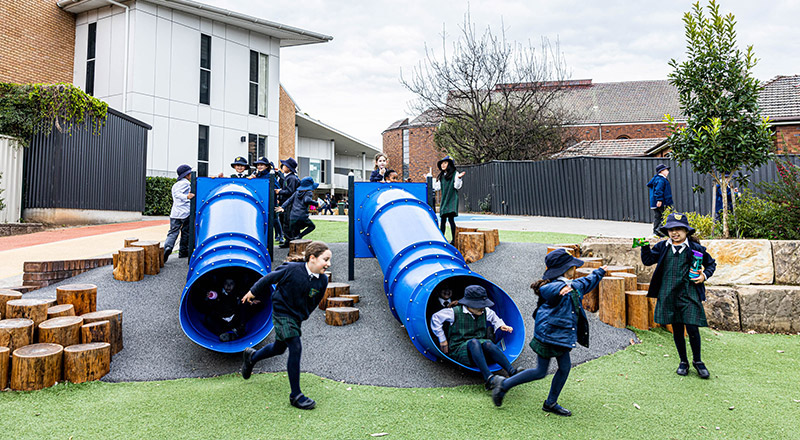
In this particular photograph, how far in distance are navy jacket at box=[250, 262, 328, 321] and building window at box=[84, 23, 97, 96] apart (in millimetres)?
20046

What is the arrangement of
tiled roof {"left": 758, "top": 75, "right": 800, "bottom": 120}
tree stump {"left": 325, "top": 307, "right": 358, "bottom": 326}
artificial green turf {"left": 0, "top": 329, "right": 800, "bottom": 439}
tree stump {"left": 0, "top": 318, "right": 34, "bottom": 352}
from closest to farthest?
1. artificial green turf {"left": 0, "top": 329, "right": 800, "bottom": 439}
2. tree stump {"left": 0, "top": 318, "right": 34, "bottom": 352}
3. tree stump {"left": 325, "top": 307, "right": 358, "bottom": 326}
4. tiled roof {"left": 758, "top": 75, "right": 800, "bottom": 120}

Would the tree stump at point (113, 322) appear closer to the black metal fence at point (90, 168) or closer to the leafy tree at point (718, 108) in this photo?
the leafy tree at point (718, 108)

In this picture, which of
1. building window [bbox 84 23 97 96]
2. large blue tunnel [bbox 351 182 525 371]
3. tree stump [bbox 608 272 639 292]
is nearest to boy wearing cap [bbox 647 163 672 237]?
tree stump [bbox 608 272 639 292]

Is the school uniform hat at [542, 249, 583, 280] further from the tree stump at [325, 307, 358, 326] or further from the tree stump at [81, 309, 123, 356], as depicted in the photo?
the tree stump at [81, 309, 123, 356]

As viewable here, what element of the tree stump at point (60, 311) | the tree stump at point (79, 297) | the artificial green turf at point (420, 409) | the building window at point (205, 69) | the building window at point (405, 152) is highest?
the building window at point (405, 152)

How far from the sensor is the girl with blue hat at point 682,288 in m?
4.61

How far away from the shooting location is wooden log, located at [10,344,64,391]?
3.89 metres

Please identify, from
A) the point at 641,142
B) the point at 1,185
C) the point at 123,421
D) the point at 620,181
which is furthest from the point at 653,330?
the point at 641,142

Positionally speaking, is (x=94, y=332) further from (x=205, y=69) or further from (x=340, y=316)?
(x=205, y=69)

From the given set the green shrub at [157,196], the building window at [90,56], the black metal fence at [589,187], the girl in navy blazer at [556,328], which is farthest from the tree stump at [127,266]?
the building window at [90,56]

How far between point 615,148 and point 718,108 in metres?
22.2

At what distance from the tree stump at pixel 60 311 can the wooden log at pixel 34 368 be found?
675mm

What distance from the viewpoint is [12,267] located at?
24.0 ft

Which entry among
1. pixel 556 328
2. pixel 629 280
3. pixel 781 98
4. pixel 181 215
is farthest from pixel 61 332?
pixel 781 98
